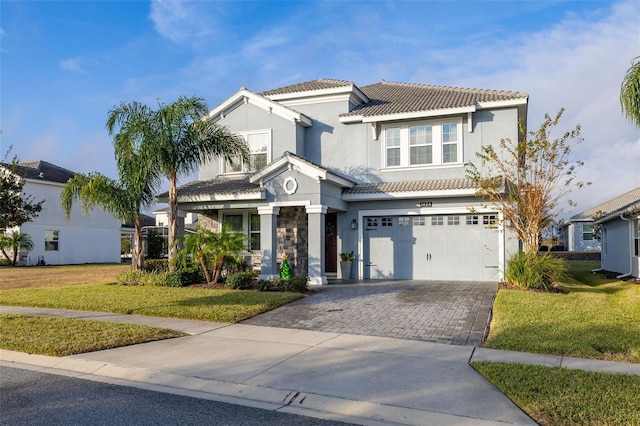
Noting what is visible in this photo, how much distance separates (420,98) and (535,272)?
8.54m

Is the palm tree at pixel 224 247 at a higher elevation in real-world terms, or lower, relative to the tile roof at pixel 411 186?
lower

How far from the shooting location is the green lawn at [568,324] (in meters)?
7.59

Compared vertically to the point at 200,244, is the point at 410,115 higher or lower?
higher

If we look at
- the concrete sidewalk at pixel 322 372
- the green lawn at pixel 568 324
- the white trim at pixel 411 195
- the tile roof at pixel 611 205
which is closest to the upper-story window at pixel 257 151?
the white trim at pixel 411 195

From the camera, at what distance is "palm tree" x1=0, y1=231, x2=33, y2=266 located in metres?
30.0

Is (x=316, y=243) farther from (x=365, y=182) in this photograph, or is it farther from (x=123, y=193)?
(x=123, y=193)

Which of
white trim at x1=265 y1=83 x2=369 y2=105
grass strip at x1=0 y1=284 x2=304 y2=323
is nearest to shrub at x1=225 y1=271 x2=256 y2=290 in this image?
grass strip at x1=0 y1=284 x2=304 y2=323

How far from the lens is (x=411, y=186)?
674 inches

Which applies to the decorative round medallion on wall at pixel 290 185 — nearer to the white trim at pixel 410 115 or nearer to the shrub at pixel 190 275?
the white trim at pixel 410 115

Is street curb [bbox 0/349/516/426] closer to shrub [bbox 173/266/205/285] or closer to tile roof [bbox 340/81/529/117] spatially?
shrub [bbox 173/266/205/285]

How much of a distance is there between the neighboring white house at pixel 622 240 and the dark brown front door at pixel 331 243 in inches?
430

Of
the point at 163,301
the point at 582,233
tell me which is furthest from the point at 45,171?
the point at 582,233

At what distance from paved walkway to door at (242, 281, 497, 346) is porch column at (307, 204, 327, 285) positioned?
1025 millimetres

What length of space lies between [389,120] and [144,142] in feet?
28.4
